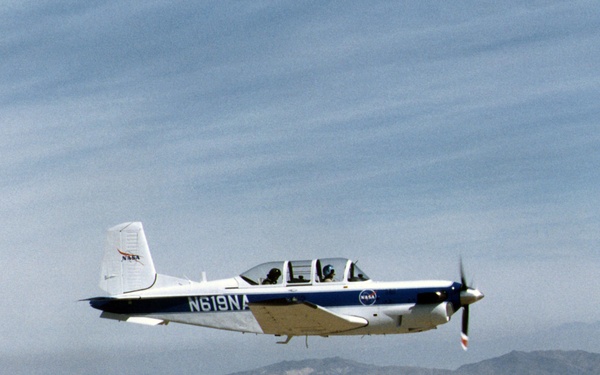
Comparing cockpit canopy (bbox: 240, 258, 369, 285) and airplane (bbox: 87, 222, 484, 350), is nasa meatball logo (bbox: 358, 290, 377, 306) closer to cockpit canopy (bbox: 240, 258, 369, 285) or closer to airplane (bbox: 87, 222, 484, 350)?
airplane (bbox: 87, 222, 484, 350)

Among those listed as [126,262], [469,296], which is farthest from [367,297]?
[126,262]

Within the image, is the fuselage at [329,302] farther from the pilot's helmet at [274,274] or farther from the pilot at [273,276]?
the pilot's helmet at [274,274]

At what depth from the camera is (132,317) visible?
34.3 m

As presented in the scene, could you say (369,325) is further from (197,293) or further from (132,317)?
(132,317)

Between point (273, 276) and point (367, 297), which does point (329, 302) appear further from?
point (273, 276)

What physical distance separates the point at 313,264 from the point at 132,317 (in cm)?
776

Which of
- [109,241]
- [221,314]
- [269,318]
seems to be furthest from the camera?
[109,241]

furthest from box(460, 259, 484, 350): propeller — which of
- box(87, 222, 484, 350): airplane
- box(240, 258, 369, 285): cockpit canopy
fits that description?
box(240, 258, 369, 285): cockpit canopy

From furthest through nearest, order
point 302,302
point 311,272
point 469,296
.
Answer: point 311,272
point 469,296
point 302,302

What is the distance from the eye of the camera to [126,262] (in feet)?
116

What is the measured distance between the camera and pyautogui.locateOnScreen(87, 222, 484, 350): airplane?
31.3 meters

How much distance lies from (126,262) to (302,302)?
9.15 m

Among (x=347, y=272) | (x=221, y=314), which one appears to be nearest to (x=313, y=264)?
(x=347, y=272)

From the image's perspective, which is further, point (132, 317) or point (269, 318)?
point (132, 317)
